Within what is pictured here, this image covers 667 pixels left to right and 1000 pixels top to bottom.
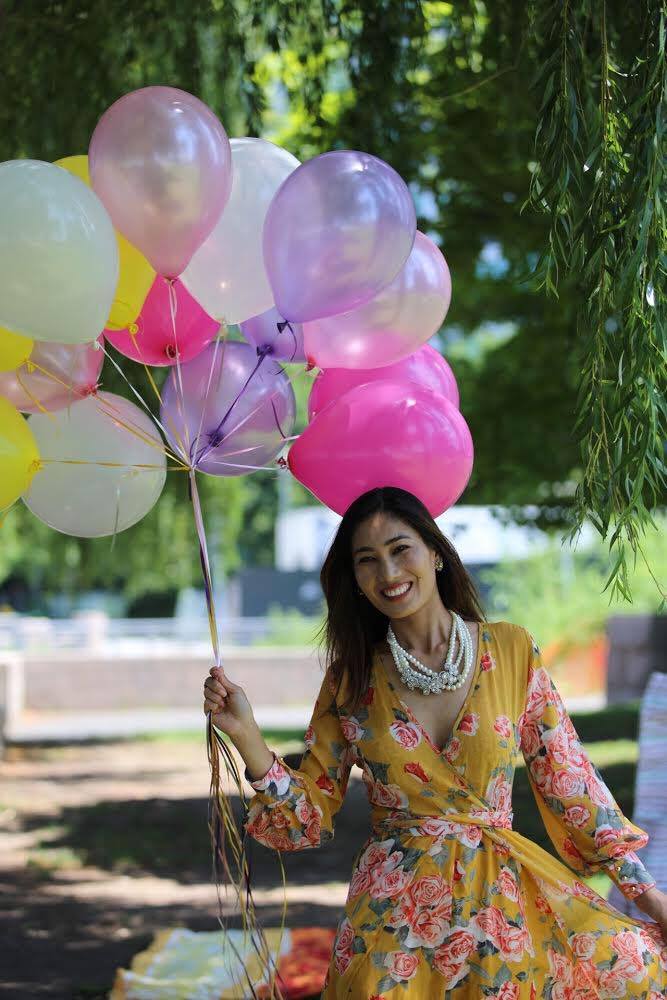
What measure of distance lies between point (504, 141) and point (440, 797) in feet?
15.7

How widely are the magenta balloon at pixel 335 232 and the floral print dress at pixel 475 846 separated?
75cm

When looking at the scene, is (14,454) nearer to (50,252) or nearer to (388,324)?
(50,252)

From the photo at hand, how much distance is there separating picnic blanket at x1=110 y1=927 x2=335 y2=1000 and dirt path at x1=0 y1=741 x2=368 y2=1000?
195 mm

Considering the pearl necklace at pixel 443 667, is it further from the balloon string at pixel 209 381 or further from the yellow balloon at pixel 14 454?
the yellow balloon at pixel 14 454

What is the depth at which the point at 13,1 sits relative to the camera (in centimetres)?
427

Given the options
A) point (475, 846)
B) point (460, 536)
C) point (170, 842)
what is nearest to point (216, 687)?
point (475, 846)

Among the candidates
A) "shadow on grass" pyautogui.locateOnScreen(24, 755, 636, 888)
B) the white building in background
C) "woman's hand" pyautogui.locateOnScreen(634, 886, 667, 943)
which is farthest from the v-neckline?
"shadow on grass" pyautogui.locateOnScreen(24, 755, 636, 888)

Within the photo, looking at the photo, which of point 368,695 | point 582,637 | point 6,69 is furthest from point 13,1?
point 582,637

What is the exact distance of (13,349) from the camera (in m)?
2.55

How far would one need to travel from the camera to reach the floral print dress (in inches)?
85.6

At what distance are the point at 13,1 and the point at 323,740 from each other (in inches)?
122

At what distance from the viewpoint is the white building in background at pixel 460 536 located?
274 inches

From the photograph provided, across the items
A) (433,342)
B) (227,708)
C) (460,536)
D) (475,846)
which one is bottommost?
(475,846)

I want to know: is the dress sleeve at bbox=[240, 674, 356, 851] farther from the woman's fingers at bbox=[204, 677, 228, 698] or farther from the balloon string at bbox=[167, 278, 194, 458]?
the balloon string at bbox=[167, 278, 194, 458]
